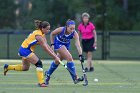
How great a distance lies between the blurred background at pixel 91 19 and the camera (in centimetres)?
3012

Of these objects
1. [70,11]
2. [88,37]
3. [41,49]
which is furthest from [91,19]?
[70,11]

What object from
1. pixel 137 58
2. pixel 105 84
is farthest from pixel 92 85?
pixel 137 58

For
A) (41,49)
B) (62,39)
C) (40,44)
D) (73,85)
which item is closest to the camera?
(40,44)

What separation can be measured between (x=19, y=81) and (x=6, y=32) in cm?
1293

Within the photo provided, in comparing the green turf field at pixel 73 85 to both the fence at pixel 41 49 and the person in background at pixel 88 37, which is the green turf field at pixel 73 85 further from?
the fence at pixel 41 49

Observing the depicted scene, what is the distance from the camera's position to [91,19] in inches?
1385

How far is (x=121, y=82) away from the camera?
56.8 ft

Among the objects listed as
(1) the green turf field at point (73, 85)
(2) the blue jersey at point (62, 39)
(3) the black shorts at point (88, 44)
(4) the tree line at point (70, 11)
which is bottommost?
(1) the green turf field at point (73, 85)

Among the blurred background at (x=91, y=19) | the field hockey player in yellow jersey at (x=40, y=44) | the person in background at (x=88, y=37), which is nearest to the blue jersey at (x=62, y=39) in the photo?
the field hockey player in yellow jersey at (x=40, y=44)

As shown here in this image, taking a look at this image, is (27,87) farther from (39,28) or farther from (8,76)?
(8,76)

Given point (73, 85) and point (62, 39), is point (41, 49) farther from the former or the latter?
point (73, 85)

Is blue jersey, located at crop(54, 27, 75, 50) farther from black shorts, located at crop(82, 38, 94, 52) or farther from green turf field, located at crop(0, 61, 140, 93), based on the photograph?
black shorts, located at crop(82, 38, 94, 52)

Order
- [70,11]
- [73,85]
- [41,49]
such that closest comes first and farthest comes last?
[73,85], [41,49], [70,11]

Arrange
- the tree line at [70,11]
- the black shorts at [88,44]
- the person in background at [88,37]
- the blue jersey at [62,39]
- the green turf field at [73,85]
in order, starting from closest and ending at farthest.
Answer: the green turf field at [73,85] → the blue jersey at [62,39] → the person in background at [88,37] → the black shorts at [88,44] → the tree line at [70,11]
